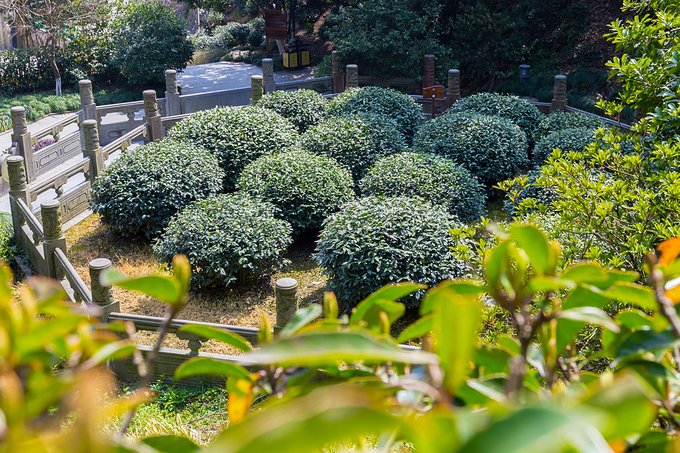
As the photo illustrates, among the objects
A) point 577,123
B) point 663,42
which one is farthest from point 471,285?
point 577,123

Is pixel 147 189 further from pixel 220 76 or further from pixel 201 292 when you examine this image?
pixel 220 76

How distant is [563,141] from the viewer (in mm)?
9648

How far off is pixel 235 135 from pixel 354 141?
166 cm

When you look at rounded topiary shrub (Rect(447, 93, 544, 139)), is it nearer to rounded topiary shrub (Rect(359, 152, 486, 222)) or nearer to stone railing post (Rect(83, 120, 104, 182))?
rounded topiary shrub (Rect(359, 152, 486, 222))

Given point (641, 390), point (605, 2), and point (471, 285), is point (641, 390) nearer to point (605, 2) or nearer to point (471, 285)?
point (471, 285)

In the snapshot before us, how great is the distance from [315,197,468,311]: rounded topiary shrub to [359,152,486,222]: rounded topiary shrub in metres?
0.98

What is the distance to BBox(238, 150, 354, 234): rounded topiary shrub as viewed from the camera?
27.4 ft

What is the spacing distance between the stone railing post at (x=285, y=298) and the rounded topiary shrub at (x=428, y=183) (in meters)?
2.51

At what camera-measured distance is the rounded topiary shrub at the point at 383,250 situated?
6.70 meters

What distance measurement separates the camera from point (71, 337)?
0.89 meters

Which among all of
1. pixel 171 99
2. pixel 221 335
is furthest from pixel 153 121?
pixel 221 335

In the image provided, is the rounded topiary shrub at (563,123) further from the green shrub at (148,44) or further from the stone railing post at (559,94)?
the green shrub at (148,44)

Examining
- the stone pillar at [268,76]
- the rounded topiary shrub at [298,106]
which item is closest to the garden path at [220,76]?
the stone pillar at [268,76]

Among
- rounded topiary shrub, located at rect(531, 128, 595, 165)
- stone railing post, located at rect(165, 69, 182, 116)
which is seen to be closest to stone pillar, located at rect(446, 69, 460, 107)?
rounded topiary shrub, located at rect(531, 128, 595, 165)
